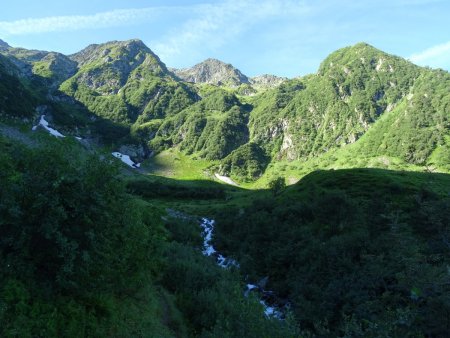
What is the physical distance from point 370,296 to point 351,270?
7.06 metres

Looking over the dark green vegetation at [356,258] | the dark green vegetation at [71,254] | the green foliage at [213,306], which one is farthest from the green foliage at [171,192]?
the dark green vegetation at [71,254]

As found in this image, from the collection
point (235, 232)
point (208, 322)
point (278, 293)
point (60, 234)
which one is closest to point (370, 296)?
point (278, 293)

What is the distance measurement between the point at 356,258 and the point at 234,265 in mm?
21070

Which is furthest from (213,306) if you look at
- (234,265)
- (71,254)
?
(234,265)

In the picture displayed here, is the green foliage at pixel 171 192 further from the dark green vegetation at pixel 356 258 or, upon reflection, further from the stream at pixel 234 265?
the dark green vegetation at pixel 356 258

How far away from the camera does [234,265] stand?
61562 mm

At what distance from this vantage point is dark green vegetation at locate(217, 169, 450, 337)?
29.7m

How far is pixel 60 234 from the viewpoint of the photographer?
55.1ft

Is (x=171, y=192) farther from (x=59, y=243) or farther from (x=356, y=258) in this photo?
(x=59, y=243)

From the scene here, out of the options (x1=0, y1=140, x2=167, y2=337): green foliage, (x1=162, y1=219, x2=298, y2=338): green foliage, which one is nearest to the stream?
(x1=162, y1=219, x2=298, y2=338): green foliage

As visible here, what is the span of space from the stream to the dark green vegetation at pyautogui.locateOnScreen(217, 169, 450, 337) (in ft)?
5.26

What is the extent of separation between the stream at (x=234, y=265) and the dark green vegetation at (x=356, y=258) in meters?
1.60

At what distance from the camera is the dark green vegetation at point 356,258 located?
2972 centimetres

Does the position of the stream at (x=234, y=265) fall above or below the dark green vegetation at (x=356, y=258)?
below
